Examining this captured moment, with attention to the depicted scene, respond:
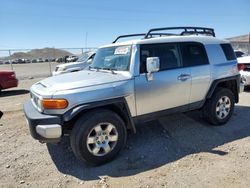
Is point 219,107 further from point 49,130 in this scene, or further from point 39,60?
point 39,60

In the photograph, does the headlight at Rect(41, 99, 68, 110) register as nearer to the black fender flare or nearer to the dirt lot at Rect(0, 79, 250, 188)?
the black fender flare

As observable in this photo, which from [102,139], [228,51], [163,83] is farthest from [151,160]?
[228,51]

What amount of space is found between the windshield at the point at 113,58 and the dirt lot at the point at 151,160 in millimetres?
1443

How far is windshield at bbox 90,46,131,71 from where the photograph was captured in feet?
14.2

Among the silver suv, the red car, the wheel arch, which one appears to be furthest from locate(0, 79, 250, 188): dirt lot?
the red car

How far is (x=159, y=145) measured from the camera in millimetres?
4547

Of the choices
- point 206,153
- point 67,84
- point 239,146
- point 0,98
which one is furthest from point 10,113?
point 239,146

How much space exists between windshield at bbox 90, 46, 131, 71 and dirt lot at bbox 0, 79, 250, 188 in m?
1.44

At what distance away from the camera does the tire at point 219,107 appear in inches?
207

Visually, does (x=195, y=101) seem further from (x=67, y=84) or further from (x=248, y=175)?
(x=67, y=84)

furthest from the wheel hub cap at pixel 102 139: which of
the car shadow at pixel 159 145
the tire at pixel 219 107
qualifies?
the tire at pixel 219 107

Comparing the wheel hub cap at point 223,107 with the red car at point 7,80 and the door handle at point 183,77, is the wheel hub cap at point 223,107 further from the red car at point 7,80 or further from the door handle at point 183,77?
the red car at point 7,80

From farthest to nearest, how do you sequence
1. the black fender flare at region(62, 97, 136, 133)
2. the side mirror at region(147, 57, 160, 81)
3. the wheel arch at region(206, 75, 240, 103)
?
the wheel arch at region(206, 75, 240, 103) < the side mirror at region(147, 57, 160, 81) < the black fender flare at region(62, 97, 136, 133)

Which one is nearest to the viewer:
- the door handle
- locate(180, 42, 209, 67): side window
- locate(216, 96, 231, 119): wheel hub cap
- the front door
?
the front door
